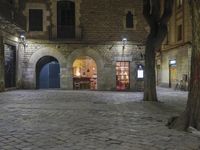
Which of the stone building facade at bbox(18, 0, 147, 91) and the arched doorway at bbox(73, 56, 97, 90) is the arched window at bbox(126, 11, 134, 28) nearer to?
the stone building facade at bbox(18, 0, 147, 91)

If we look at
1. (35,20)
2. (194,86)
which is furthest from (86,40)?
(194,86)

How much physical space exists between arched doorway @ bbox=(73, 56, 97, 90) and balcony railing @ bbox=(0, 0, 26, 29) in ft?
19.7

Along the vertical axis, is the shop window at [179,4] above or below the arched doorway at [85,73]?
above

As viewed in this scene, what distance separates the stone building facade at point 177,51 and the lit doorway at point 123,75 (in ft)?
16.1

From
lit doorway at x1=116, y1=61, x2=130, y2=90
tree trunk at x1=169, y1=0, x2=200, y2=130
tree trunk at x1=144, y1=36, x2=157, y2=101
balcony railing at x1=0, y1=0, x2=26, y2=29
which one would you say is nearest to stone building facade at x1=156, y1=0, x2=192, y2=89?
lit doorway at x1=116, y1=61, x2=130, y2=90

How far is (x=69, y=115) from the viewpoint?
11.7m

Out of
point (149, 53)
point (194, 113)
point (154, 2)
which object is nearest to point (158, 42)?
point (149, 53)

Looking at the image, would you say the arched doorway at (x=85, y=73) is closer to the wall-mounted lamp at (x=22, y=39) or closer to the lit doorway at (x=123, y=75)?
A: the lit doorway at (x=123, y=75)

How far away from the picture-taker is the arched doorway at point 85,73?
29.5 meters

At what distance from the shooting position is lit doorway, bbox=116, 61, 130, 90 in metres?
29.3

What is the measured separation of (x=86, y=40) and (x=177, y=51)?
9175mm

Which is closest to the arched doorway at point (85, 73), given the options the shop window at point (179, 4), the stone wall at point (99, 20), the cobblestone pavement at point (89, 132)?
the stone wall at point (99, 20)

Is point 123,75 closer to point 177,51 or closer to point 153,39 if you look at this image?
point 177,51

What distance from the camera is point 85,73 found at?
105 ft
